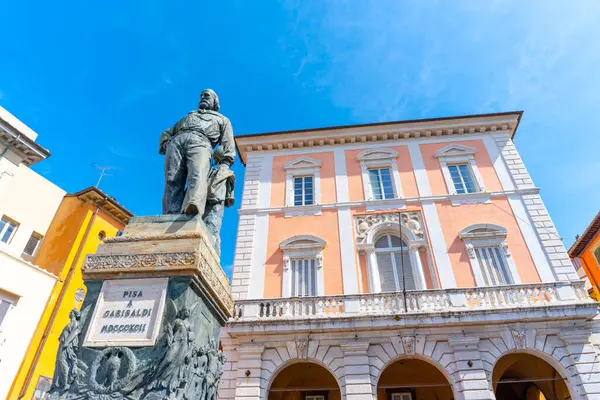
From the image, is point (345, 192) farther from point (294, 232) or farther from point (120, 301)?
point (120, 301)

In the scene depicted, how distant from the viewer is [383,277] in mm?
13586

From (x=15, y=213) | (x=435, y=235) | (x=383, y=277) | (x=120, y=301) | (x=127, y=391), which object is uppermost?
(x=15, y=213)

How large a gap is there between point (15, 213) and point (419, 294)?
1648cm

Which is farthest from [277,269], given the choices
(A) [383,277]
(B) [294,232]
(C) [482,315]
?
(C) [482,315]

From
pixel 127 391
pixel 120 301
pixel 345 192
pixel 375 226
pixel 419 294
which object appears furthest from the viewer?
pixel 345 192

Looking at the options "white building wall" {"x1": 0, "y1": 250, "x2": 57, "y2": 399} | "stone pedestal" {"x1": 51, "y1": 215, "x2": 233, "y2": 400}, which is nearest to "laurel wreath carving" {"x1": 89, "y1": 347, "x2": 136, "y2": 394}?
"stone pedestal" {"x1": 51, "y1": 215, "x2": 233, "y2": 400}

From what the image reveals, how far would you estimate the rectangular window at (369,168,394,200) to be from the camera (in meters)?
15.9

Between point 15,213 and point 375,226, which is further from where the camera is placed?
point 15,213

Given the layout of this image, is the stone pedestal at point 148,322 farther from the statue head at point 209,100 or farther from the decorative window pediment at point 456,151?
the decorative window pediment at point 456,151

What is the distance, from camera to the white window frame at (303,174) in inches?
615

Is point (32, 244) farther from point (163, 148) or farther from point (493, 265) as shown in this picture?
point (493, 265)

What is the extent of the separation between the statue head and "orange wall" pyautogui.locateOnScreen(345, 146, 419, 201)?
10.9m

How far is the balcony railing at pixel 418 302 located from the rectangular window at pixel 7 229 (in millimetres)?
10583

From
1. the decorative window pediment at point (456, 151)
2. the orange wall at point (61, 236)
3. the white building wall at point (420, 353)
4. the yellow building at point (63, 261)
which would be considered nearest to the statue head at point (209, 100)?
the white building wall at point (420, 353)
